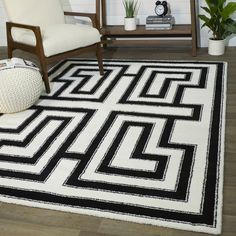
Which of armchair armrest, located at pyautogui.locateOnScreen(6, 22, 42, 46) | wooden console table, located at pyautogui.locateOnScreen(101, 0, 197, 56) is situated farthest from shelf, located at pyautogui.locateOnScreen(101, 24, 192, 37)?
armchair armrest, located at pyautogui.locateOnScreen(6, 22, 42, 46)

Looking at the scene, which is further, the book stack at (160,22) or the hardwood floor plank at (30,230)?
the book stack at (160,22)

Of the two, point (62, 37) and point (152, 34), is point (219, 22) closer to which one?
point (152, 34)

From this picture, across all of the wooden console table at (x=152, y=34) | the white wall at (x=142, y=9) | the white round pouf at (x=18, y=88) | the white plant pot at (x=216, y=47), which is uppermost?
the white wall at (x=142, y=9)

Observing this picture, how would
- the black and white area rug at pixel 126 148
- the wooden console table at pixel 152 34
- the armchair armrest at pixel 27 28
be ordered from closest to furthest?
the black and white area rug at pixel 126 148 → the armchair armrest at pixel 27 28 → the wooden console table at pixel 152 34

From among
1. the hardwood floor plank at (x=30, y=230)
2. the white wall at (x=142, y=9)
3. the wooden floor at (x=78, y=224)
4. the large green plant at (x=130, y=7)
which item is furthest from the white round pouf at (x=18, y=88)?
the white wall at (x=142, y=9)

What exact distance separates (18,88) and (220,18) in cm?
188

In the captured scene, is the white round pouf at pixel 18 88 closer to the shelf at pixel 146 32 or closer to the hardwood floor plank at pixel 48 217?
the hardwood floor plank at pixel 48 217

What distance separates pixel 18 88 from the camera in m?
2.44

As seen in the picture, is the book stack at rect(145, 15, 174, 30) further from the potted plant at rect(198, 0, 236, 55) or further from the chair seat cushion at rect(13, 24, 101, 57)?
the chair seat cushion at rect(13, 24, 101, 57)

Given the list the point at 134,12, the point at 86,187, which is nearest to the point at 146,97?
the point at 86,187

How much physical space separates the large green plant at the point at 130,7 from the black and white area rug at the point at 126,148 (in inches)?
30.0

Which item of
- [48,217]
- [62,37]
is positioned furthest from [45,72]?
[48,217]

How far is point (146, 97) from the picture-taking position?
269 centimetres

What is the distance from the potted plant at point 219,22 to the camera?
3.15m
